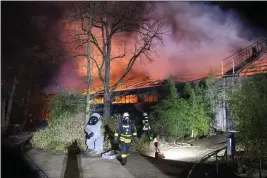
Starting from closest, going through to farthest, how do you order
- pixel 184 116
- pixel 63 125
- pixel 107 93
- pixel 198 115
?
pixel 63 125 < pixel 198 115 < pixel 184 116 < pixel 107 93

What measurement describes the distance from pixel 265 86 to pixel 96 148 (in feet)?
23.1

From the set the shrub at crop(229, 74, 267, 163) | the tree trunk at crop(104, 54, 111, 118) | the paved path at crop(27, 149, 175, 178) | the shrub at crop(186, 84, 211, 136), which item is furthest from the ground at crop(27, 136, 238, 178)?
the tree trunk at crop(104, 54, 111, 118)

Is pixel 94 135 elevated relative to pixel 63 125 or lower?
lower

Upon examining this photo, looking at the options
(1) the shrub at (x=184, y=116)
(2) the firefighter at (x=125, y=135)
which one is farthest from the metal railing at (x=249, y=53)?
(2) the firefighter at (x=125, y=135)

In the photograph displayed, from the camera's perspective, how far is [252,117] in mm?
9234

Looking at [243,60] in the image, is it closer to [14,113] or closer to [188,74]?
[188,74]

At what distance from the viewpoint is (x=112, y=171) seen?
923cm

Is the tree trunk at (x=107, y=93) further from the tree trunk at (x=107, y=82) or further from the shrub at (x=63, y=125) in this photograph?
the shrub at (x=63, y=125)

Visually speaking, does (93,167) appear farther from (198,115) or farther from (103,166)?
(198,115)

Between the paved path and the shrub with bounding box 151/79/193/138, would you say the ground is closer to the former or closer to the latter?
the paved path

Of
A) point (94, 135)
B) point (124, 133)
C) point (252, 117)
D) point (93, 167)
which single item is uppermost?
point (252, 117)

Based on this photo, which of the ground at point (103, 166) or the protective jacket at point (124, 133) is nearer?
the ground at point (103, 166)

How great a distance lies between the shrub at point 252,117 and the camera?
9000mm

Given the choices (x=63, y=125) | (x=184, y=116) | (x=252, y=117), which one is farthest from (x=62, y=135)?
(x=252, y=117)
